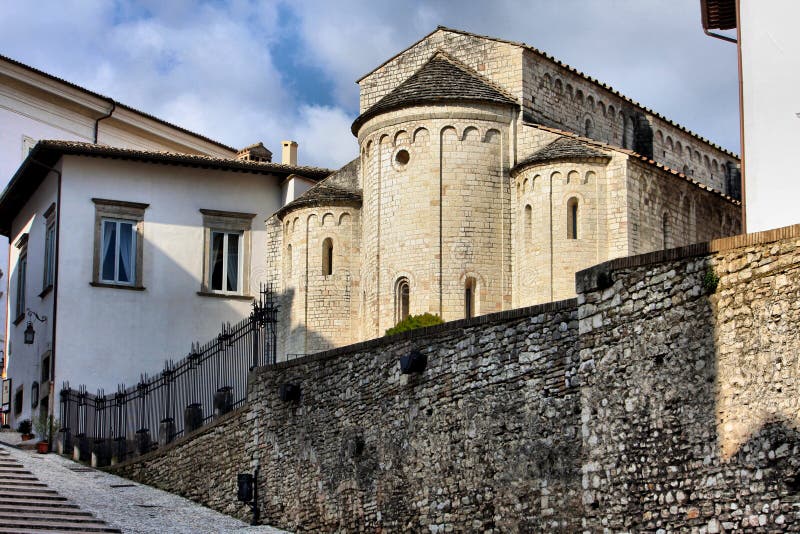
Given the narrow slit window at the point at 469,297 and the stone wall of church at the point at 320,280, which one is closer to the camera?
the narrow slit window at the point at 469,297

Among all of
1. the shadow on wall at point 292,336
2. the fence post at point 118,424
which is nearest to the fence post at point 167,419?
the fence post at point 118,424

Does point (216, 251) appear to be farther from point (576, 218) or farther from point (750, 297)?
point (750, 297)

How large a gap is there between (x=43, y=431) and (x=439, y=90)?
12391 mm

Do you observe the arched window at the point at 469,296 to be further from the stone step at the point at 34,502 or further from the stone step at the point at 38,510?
the stone step at the point at 38,510

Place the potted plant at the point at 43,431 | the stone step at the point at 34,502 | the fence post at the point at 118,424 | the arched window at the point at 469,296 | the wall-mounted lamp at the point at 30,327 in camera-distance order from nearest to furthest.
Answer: the stone step at the point at 34,502 < the fence post at the point at 118,424 < the potted plant at the point at 43,431 < the arched window at the point at 469,296 < the wall-mounted lamp at the point at 30,327

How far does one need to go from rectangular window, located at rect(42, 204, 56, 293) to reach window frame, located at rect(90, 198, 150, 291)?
1086 mm

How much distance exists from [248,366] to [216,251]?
955 centimetres

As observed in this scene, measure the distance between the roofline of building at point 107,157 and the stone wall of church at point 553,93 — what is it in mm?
2731

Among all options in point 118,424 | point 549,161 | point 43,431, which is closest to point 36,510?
point 118,424

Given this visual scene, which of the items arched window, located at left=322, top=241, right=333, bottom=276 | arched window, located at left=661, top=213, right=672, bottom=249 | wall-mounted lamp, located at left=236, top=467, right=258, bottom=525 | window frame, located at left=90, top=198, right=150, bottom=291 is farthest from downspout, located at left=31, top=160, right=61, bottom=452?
arched window, located at left=661, top=213, right=672, bottom=249

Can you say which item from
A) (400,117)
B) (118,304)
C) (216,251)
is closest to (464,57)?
(400,117)

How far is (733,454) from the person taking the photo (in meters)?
12.8

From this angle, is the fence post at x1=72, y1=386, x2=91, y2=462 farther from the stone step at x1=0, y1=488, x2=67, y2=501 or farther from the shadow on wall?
the stone step at x1=0, y1=488, x2=67, y2=501

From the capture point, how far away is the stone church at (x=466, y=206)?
3164 cm
